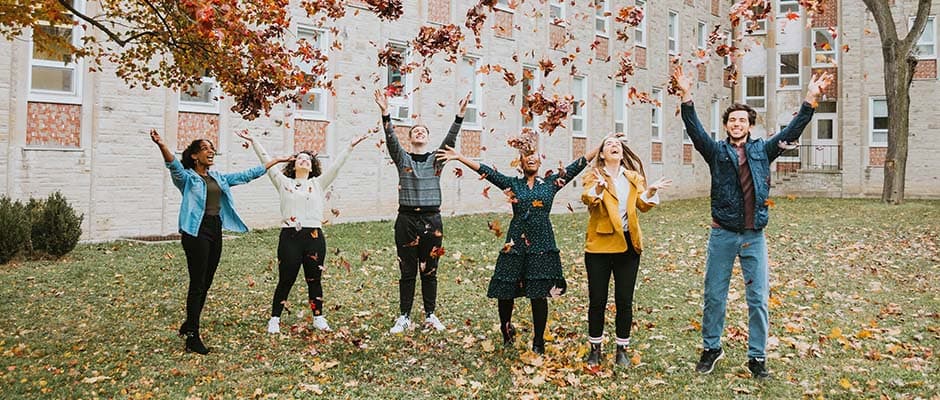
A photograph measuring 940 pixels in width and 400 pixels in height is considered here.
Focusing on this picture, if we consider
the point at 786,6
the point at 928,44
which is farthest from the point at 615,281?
the point at 786,6

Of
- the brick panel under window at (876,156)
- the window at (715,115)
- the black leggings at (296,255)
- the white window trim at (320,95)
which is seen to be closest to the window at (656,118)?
the window at (715,115)

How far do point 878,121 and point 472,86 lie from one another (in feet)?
72.7

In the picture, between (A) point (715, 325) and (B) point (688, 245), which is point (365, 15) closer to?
(B) point (688, 245)

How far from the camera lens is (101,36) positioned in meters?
16.3

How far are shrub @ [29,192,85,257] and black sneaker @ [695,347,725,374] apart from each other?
11728 mm

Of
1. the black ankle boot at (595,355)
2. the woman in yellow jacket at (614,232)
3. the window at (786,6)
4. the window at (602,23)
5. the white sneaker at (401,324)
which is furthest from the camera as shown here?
the window at (786,6)

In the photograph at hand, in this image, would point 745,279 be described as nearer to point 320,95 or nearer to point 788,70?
point 320,95

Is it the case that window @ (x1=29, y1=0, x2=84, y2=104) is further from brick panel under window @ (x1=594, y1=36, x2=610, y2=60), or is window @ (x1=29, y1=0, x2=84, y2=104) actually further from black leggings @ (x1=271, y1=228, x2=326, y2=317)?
brick panel under window @ (x1=594, y1=36, x2=610, y2=60)

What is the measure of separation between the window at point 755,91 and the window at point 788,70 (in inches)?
36.3

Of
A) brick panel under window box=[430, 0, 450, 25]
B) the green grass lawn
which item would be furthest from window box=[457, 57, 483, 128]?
the green grass lawn

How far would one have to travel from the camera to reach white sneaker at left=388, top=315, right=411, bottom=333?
748 centimetres

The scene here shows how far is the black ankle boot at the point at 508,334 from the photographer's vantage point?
6.76 meters

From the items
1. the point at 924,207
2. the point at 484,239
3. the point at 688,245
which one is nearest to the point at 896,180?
the point at 924,207

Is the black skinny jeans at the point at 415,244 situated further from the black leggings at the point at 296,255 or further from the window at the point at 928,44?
the window at the point at 928,44
